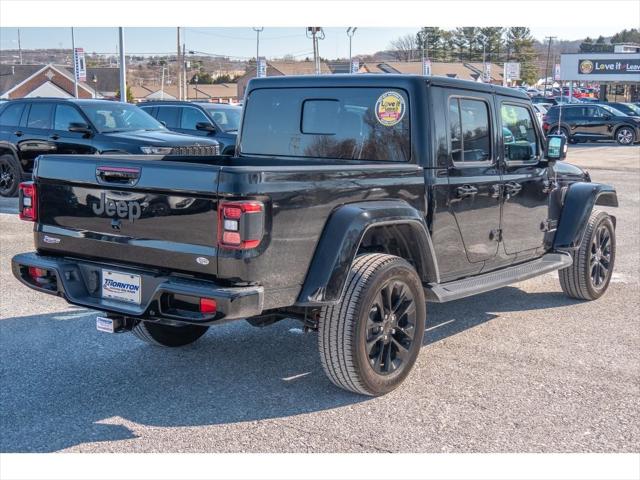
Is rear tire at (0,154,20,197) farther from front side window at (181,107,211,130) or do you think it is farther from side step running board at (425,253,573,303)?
side step running board at (425,253,573,303)

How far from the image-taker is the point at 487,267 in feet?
19.2

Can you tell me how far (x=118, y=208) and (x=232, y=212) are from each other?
82cm

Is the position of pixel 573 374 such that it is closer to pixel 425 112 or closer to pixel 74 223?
pixel 425 112

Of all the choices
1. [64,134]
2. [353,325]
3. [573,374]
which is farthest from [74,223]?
[64,134]

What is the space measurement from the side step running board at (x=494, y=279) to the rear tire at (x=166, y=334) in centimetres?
171

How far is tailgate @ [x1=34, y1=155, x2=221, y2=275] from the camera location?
399 centimetres

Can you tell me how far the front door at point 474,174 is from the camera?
5383 millimetres

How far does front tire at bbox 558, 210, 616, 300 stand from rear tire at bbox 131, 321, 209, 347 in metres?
3.39

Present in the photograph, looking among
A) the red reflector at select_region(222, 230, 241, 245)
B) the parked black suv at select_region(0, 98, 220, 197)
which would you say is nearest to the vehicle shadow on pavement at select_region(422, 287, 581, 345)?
the red reflector at select_region(222, 230, 241, 245)

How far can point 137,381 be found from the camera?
4.88 m

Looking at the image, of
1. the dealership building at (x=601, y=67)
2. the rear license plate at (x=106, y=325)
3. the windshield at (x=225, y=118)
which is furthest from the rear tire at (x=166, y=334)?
the dealership building at (x=601, y=67)

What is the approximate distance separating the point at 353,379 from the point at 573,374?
1585 millimetres

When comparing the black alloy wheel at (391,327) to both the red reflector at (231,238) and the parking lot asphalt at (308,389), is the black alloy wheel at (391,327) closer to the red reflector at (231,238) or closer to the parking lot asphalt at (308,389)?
the parking lot asphalt at (308,389)

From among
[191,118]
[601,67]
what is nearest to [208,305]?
[191,118]
